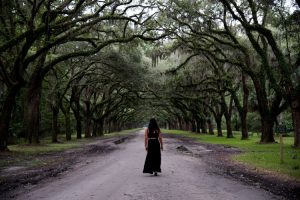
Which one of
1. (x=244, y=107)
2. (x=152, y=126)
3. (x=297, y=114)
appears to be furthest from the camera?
(x=244, y=107)

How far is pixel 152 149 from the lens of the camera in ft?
43.6

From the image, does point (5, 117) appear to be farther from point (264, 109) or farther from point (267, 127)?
point (267, 127)

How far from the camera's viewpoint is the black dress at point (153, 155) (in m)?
13.0

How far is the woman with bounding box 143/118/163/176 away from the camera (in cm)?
1303

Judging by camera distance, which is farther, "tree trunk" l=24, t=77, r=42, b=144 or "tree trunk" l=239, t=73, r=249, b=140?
"tree trunk" l=239, t=73, r=249, b=140

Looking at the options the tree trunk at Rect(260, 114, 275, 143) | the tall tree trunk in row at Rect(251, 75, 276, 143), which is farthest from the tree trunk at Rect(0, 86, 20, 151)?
the tree trunk at Rect(260, 114, 275, 143)

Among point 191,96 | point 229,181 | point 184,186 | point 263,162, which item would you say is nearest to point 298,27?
point 263,162

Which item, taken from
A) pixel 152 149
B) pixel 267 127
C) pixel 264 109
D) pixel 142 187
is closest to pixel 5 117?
pixel 152 149

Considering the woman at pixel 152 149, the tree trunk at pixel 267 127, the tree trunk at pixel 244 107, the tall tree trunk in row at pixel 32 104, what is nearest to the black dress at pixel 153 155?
the woman at pixel 152 149

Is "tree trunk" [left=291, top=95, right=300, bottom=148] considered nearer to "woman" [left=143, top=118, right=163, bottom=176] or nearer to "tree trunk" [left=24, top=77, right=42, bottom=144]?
"woman" [left=143, top=118, right=163, bottom=176]

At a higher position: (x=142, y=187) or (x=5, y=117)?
(x=5, y=117)

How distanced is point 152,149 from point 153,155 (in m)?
0.19

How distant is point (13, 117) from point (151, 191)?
33.4 meters

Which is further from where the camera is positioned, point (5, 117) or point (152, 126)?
point (5, 117)
